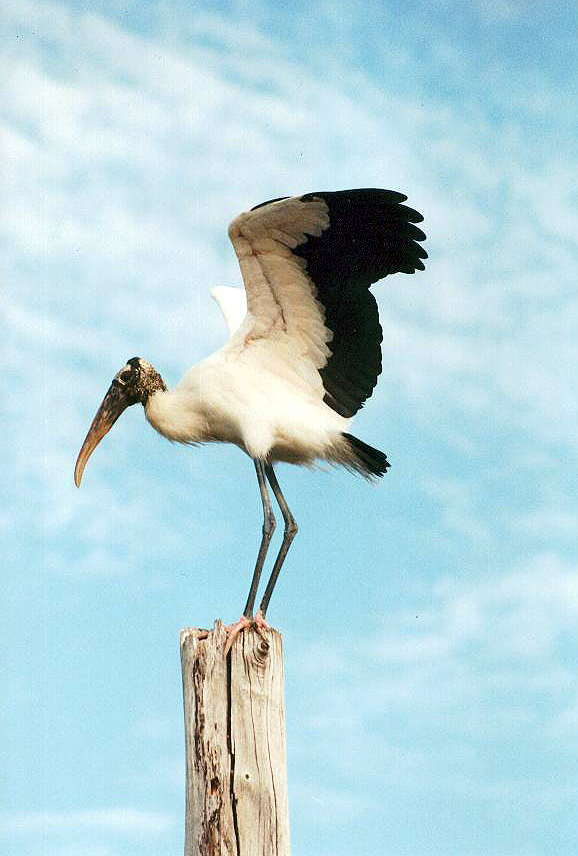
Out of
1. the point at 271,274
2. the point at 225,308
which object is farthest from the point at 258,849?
the point at 225,308

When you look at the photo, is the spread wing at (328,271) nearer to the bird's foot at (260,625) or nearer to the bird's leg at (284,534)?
the bird's leg at (284,534)

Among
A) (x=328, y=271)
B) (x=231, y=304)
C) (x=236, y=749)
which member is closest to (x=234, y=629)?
(x=236, y=749)

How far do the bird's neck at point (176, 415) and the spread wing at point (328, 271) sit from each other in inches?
22.3

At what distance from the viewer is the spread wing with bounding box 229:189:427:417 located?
6.61 metres

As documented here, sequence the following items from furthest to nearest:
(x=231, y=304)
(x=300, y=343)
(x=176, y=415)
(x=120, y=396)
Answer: (x=231, y=304) → (x=120, y=396) → (x=176, y=415) → (x=300, y=343)

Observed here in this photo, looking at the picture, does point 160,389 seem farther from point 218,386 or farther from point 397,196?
point 397,196

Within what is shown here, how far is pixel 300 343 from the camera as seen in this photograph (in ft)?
23.2

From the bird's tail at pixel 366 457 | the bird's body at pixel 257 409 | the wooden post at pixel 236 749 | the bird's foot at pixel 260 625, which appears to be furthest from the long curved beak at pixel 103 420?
the wooden post at pixel 236 749

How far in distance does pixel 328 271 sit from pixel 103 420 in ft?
6.10

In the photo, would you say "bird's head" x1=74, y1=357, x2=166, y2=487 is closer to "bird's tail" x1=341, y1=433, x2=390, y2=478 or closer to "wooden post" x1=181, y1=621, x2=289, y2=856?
"bird's tail" x1=341, y1=433, x2=390, y2=478

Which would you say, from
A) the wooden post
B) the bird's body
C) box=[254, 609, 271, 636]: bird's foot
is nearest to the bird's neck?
the bird's body

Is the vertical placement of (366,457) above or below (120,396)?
below

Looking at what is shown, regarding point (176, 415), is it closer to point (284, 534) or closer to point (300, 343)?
point (300, 343)

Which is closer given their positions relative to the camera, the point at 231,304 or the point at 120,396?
the point at 120,396
